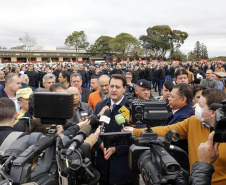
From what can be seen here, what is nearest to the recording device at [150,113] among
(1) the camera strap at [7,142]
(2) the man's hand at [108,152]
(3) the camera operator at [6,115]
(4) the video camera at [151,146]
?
(4) the video camera at [151,146]

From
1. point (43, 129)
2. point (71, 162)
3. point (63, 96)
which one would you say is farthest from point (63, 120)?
point (43, 129)

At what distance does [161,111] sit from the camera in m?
1.63

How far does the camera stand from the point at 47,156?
1455 millimetres

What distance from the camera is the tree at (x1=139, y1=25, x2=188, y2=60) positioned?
204 ft

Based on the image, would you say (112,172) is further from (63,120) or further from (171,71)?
(171,71)

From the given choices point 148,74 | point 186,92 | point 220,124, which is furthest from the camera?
point 148,74

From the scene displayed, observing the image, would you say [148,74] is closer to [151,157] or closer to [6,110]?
[6,110]

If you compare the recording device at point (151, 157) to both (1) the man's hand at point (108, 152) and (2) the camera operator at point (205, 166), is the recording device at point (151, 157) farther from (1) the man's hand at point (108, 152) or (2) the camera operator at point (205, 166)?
(1) the man's hand at point (108, 152)

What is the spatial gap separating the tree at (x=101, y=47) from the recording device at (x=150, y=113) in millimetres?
64946

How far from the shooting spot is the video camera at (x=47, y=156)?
3.69 ft

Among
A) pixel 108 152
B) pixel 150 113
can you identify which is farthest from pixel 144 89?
pixel 150 113

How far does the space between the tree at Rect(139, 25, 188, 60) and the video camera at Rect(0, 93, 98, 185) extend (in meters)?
63.1

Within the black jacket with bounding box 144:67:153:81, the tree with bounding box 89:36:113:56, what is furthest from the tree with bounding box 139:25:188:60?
the black jacket with bounding box 144:67:153:81

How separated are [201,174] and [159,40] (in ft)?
211
